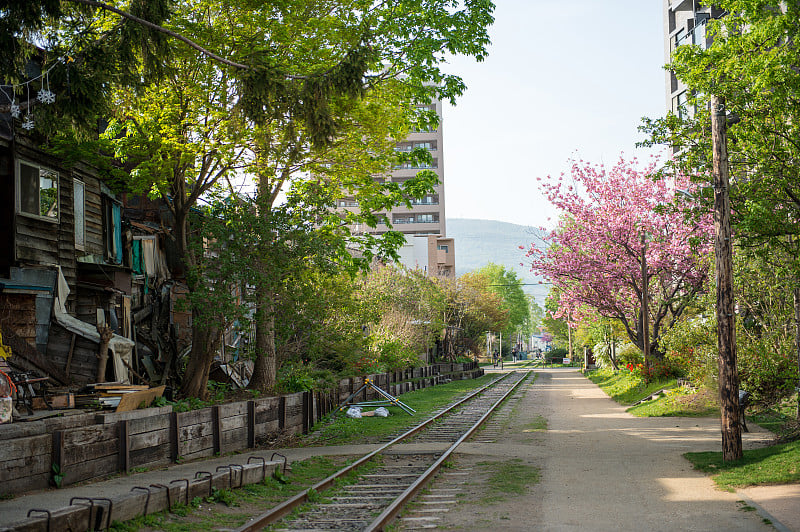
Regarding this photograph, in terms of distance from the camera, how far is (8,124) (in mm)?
15609

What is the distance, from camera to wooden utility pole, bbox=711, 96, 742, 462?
528 inches

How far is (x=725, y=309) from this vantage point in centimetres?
1348

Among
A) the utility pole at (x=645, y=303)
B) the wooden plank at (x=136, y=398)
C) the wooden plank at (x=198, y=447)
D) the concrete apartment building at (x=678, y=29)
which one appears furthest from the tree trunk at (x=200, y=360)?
the concrete apartment building at (x=678, y=29)

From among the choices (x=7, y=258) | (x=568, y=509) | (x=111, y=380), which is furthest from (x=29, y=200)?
(x=568, y=509)

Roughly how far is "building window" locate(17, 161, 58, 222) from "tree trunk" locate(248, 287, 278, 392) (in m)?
5.05

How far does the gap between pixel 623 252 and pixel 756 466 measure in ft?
69.1

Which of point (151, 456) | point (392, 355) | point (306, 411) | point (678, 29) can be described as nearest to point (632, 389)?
point (392, 355)

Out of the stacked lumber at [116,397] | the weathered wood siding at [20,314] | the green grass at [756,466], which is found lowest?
the green grass at [756,466]

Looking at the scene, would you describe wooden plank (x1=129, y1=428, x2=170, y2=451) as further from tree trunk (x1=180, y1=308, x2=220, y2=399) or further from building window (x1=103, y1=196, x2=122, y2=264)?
building window (x1=103, y1=196, x2=122, y2=264)

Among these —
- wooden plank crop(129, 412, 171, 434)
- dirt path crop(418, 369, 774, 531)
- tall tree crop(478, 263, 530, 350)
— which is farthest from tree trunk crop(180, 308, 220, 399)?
tall tree crop(478, 263, 530, 350)

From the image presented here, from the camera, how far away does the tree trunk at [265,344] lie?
704 inches

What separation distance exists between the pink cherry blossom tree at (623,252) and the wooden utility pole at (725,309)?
1660cm

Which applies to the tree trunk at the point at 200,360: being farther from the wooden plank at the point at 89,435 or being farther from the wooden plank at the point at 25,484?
the wooden plank at the point at 25,484

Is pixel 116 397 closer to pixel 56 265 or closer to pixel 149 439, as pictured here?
pixel 149 439
